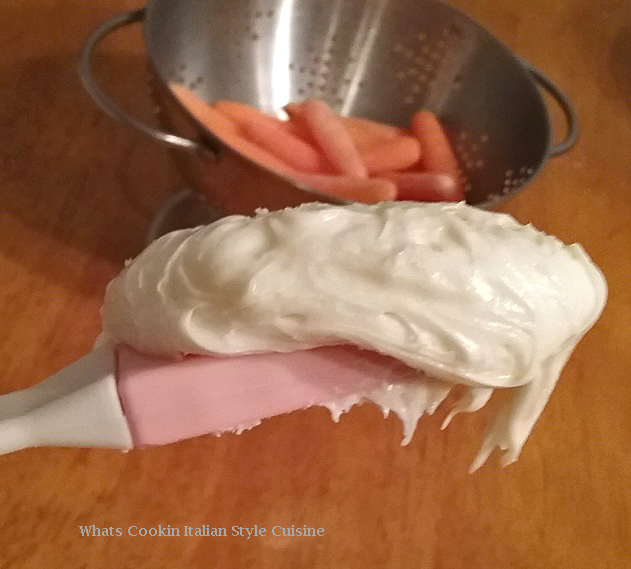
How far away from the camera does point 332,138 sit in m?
0.76

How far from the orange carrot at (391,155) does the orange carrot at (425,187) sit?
0.07 ft

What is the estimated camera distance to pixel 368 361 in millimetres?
352

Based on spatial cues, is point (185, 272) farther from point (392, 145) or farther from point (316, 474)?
point (392, 145)

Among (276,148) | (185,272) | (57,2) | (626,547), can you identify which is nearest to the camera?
(185,272)

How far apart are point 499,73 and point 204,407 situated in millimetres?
609

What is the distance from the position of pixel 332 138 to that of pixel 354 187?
0.30 feet

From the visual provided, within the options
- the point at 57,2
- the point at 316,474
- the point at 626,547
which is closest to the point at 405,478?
the point at 316,474

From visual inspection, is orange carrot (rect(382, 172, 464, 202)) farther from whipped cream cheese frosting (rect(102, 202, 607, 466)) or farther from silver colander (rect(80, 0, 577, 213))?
whipped cream cheese frosting (rect(102, 202, 607, 466))

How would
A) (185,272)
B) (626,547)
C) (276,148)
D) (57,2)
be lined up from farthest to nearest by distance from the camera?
(57,2), (276,148), (626,547), (185,272)

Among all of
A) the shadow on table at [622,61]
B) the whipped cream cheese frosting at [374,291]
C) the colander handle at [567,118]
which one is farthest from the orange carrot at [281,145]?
the shadow on table at [622,61]

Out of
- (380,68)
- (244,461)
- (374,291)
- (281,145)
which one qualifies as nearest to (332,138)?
(281,145)

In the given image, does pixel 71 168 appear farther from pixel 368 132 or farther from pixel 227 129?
pixel 368 132

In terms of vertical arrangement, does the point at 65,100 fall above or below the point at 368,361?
below

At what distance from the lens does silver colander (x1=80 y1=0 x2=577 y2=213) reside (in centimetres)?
77
